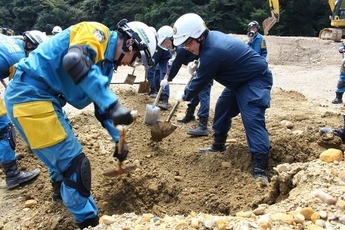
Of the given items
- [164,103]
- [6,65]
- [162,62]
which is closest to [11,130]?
[6,65]

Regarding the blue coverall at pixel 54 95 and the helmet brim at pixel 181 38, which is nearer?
the blue coverall at pixel 54 95

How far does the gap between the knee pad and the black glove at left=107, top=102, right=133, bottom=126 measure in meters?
0.58

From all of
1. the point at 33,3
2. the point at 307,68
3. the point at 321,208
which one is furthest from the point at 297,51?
the point at 33,3

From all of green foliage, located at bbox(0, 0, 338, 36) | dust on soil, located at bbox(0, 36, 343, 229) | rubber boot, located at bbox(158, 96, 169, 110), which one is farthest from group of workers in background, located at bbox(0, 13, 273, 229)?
green foliage, located at bbox(0, 0, 338, 36)

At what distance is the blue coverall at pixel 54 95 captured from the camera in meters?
2.84

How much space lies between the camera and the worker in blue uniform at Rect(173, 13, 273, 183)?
4082 mm

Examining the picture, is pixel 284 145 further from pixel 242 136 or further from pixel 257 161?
pixel 242 136

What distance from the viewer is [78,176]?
9.58 feet

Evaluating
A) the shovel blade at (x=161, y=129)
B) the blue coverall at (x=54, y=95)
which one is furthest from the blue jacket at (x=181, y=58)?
the blue coverall at (x=54, y=95)

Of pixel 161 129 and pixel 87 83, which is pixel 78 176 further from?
pixel 161 129

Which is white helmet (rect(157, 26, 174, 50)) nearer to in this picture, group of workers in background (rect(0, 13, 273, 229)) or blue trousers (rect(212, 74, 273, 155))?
group of workers in background (rect(0, 13, 273, 229))

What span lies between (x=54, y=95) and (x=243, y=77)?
2.06 metres

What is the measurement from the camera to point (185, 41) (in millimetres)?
4207

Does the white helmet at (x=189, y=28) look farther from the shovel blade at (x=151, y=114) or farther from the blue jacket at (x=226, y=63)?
the shovel blade at (x=151, y=114)
